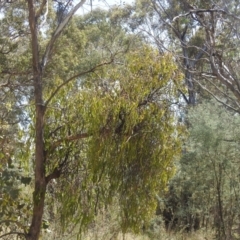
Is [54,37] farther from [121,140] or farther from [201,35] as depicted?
[201,35]

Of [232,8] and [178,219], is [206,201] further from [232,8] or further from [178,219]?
[232,8]

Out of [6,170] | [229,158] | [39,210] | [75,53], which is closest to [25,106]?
[6,170]

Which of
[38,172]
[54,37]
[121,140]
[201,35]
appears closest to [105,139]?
[121,140]

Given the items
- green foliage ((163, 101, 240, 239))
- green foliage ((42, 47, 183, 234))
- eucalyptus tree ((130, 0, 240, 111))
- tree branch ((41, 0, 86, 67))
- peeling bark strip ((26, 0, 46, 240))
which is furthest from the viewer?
green foliage ((163, 101, 240, 239))

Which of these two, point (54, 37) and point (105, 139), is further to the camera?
point (54, 37)

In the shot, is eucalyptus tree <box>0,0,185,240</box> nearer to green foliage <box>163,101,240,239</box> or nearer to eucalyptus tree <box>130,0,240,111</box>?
eucalyptus tree <box>130,0,240,111</box>

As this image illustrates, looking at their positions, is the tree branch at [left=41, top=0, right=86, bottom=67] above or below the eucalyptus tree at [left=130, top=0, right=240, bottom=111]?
below

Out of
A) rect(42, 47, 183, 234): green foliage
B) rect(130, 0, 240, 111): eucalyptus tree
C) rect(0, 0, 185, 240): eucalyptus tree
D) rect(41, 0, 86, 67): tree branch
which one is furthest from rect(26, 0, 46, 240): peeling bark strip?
rect(130, 0, 240, 111): eucalyptus tree

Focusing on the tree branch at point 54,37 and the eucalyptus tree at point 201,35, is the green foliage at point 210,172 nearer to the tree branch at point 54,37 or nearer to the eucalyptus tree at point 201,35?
the eucalyptus tree at point 201,35

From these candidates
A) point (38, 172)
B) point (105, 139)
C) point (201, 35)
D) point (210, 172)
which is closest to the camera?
point (105, 139)

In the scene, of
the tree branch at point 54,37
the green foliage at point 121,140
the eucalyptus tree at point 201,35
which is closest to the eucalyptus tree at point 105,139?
the green foliage at point 121,140

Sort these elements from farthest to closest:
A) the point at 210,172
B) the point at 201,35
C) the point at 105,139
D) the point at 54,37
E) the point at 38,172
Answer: the point at 201,35, the point at 210,172, the point at 54,37, the point at 38,172, the point at 105,139

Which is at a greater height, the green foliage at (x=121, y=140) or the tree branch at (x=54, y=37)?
the tree branch at (x=54, y=37)

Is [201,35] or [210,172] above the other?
[201,35]
